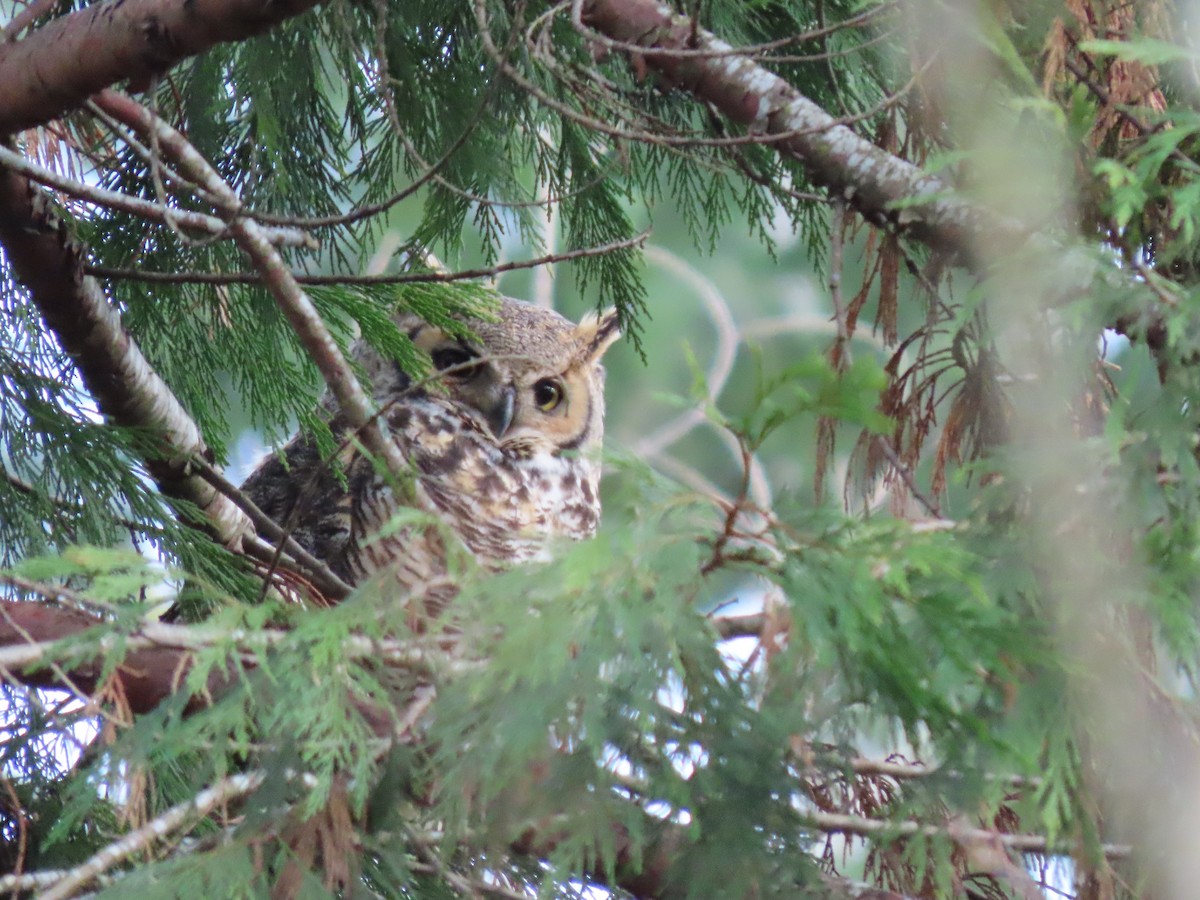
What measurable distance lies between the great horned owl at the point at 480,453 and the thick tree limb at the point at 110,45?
92 centimetres

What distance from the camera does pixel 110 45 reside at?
1319 mm

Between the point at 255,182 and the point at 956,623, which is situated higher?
the point at 255,182

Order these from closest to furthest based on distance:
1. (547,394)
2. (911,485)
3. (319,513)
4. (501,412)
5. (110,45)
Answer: (911,485)
(110,45)
(319,513)
(501,412)
(547,394)

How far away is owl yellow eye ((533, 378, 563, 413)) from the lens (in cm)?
256

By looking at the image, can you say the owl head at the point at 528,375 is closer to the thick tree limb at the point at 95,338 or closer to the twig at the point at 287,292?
the thick tree limb at the point at 95,338

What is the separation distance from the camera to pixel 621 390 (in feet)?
27.0

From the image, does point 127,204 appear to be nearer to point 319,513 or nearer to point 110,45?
point 110,45

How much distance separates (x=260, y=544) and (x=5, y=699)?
1.44 feet

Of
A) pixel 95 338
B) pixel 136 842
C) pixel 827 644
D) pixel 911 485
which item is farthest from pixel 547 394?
pixel 827 644

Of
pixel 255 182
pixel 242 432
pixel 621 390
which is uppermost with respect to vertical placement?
pixel 621 390

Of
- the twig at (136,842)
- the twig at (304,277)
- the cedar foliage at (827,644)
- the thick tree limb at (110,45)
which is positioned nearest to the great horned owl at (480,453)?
the twig at (304,277)

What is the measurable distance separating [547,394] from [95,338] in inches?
45.8

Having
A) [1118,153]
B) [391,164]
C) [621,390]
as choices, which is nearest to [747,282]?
[621,390]

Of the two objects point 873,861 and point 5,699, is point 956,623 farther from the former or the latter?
point 5,699
